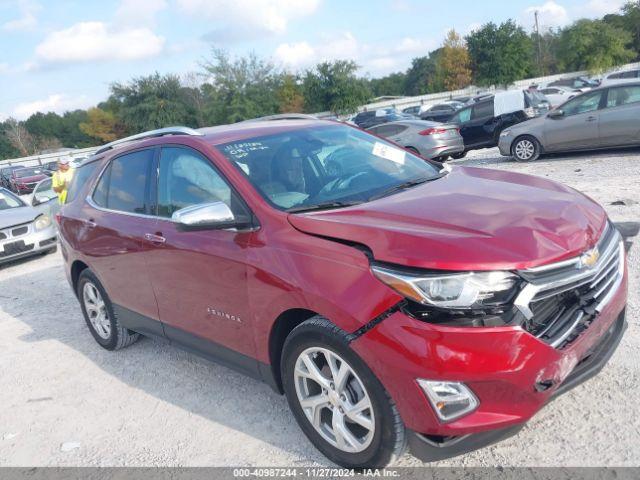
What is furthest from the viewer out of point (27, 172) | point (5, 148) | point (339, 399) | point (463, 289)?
point (5, 148)

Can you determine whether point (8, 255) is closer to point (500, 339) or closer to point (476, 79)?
point (500, 339)

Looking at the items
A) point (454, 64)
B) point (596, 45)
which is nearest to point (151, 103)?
point (454, 64)

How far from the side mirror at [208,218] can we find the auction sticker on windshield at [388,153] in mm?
1319

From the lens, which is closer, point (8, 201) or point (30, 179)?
point (8, 201)

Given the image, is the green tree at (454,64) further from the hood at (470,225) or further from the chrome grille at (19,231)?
the hood at (470,225)

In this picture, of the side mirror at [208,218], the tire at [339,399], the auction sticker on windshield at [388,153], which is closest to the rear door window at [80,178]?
the side mirror at [208,218]

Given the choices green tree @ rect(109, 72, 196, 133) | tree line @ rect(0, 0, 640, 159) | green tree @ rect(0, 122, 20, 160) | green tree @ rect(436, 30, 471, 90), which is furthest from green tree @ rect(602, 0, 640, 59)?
green tree @ rect(0, 122, 20, 160)

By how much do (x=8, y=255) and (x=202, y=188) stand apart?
7.51 meters

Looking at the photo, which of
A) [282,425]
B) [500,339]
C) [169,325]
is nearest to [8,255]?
[169,325]

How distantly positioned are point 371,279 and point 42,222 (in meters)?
9.37

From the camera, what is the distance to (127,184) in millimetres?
4531

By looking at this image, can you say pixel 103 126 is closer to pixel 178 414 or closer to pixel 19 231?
pixel 19 231

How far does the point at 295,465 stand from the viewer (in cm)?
311

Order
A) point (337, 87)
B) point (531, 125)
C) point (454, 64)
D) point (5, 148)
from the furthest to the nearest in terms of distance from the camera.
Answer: point (5, 148)
point (454, 64)
point (337, 87)
point (531, 125)
